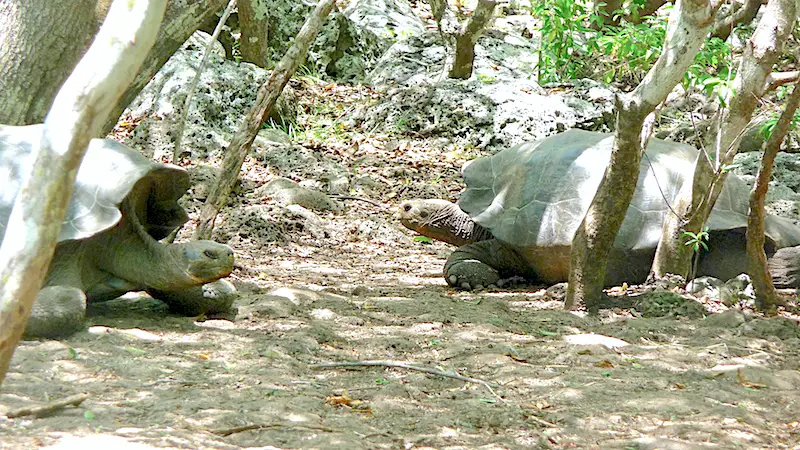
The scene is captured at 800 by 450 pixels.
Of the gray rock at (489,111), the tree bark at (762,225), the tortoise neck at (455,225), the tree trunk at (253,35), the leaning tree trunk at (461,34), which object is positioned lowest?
the tortoise neck at (455,225)

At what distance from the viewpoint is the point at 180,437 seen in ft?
7.87

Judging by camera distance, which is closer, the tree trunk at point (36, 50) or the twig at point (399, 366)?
the twig at point (399, 366)

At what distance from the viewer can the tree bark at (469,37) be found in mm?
10547

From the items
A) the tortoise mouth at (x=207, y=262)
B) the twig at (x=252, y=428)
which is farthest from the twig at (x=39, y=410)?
the tortoise mouth at (x=207, y=262)

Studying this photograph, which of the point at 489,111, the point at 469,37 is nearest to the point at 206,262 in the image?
the point at 489,111

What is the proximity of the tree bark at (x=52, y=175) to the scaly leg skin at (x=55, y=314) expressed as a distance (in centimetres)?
201

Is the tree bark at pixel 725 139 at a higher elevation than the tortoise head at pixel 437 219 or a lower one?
higher

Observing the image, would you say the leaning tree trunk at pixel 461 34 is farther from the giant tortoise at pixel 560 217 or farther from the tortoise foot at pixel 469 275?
the tortoise foot at pixel 469 275

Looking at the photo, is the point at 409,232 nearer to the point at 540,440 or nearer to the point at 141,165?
the point at 141,165

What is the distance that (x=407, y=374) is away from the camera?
3602 millimetres

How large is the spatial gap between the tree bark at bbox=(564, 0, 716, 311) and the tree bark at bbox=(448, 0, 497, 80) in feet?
18.7

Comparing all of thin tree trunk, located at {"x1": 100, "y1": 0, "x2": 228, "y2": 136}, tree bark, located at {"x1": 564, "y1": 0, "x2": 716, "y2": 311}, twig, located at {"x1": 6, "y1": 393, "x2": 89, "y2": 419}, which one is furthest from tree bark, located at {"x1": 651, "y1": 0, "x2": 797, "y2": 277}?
twig, located at {"x1": 6, "y1": 393, "x2": 89, "y2": 419}

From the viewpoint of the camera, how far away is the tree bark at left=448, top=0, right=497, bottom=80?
10.5 m

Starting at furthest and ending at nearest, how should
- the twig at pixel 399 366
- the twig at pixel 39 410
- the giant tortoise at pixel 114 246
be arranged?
the giant tortoise at pixel 114 246
the twig at pixel 399 366
the twig at pixel 39 410
